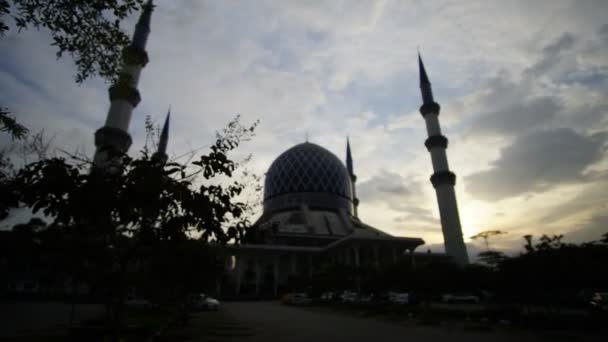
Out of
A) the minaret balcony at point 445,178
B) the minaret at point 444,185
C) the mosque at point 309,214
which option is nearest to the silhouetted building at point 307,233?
the mosque at point 309,214

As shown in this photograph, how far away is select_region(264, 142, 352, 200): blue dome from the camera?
63.2 meters

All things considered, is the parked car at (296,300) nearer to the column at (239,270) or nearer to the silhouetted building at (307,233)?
the silhouetted building at (307,233)

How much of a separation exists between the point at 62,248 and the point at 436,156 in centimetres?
4128

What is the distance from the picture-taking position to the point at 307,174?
6397cm

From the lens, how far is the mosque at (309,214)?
33.0 m

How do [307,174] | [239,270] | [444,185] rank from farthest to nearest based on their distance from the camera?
[307,174], [239,270], [444,185]

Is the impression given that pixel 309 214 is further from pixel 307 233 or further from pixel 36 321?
pixel 36 321

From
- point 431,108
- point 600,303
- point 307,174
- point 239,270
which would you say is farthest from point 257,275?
point 600,303

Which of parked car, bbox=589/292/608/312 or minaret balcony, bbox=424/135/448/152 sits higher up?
minaret balcony, bbox=424/135/448/152

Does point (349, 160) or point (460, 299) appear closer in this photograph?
point (460, 299)

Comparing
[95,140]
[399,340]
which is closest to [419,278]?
[399,340]

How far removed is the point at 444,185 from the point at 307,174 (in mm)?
29042

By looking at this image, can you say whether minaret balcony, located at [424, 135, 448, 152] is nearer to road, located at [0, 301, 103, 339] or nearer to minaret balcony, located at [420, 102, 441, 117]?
minaret balcony, located at [420, 102, 441, 117]

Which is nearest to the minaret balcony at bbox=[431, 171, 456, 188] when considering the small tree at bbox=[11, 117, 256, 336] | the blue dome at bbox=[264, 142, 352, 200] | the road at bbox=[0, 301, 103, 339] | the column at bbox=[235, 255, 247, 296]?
the blue dome at bbox=[264, 142, 352, 200]
